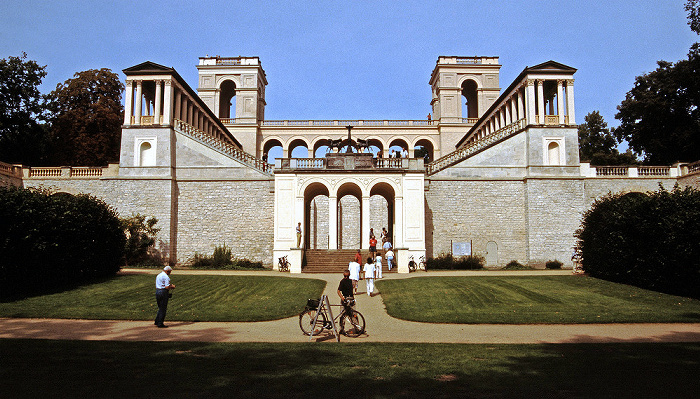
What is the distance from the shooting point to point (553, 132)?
36.6 metres

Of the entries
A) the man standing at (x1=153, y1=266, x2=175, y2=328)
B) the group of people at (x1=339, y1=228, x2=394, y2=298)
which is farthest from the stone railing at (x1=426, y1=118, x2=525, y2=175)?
the man standing at (x1=153, y1=266, x2=175, y2=328)

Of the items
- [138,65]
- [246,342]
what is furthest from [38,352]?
[138,65]

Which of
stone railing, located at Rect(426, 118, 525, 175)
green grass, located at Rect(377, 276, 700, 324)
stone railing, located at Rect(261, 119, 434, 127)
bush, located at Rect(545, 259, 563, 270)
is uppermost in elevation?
stone railing, located at Rect(261, 119, 434, 127)

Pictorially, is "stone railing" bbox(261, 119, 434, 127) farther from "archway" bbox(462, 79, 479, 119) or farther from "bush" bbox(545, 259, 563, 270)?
"bush" bbox(545, 259, 563, 270)

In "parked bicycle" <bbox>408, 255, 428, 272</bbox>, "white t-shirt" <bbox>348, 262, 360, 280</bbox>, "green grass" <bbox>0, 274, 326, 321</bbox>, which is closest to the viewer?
"green grass" <bbox>0, 274, 326, 321</bbox>

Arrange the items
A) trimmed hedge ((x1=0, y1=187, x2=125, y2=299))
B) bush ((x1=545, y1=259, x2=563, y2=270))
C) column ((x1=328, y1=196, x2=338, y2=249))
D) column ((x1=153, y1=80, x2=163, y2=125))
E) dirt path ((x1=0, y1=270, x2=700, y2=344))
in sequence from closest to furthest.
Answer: dirt path ((x1=0, y1=270, x2=700, y2=344)) < trimmed hedge ((x1=0, y1=187, x2=125, y2=299)) < column ((x1=328, y1=196, x2=338, y2=249)) < bush ((x1=545, y1=259, x2=563, y2=270)) < column ((x1=153, y1=80, x2=163, y2=125))

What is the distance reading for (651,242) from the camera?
70.0 ft

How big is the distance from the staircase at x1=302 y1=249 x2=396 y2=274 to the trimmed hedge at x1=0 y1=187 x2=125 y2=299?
11649mm

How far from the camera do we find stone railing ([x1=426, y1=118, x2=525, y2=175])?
3666cm

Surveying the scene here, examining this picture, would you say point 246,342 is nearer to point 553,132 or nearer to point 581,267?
point 581,267

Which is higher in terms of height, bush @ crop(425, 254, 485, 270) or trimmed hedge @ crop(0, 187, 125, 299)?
trimmed hedge @ crop(0, 187, 125, 299)

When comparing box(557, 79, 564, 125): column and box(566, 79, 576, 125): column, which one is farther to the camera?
box(557, 79, 564, 125): column

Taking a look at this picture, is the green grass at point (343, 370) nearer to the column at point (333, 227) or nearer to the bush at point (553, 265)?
the column at point (333, 227)

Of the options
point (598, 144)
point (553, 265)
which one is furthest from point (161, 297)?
point (598, 144)
